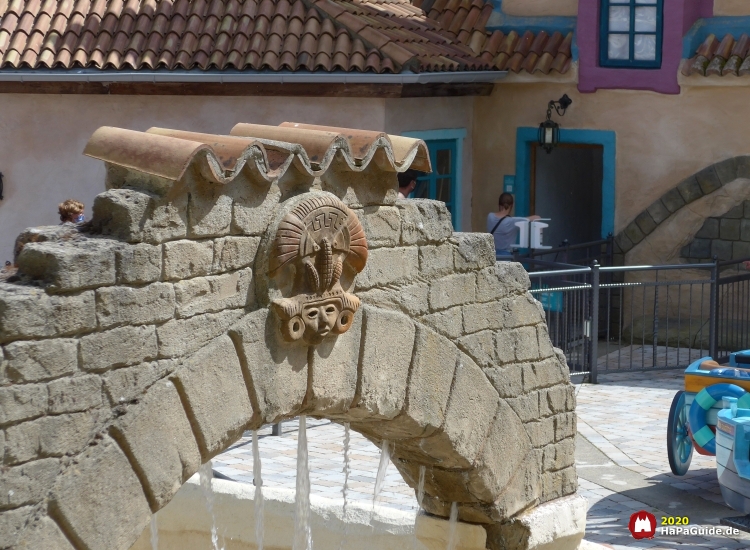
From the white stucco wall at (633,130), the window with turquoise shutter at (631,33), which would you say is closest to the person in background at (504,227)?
the white stucco wall at (633,130)

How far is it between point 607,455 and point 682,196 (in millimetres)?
5537

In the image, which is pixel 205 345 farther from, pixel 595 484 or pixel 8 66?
pixel 8 66

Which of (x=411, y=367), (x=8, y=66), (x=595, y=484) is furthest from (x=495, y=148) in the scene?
(x=411, y=367)

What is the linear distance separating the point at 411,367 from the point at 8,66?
355 inches

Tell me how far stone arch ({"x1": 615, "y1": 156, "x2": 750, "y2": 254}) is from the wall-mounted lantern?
1.42 metres

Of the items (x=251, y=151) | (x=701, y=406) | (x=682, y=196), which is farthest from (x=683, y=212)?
(x=251, y=151)

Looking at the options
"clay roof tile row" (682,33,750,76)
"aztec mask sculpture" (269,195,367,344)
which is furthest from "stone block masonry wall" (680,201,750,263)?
"aztec mask sculpture" (269,195,367,344)

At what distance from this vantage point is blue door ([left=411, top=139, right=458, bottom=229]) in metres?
14.6

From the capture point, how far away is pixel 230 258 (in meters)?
4.32

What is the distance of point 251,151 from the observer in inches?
166

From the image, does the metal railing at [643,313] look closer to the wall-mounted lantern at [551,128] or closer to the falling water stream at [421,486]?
the wall-mounted lantern at [551,128]

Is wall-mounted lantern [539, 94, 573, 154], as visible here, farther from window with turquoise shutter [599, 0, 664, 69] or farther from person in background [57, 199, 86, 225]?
person in background [57, 199, 86, 225]

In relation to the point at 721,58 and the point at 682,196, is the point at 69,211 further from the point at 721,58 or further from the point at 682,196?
the point at 721,58

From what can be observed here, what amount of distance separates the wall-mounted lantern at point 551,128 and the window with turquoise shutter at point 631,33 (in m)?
0.66
